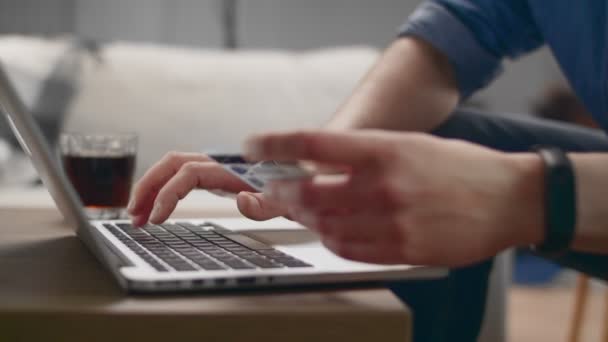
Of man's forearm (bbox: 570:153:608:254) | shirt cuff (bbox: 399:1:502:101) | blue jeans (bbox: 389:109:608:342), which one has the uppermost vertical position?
shirt cuff (bbox: 399:1:502:101)

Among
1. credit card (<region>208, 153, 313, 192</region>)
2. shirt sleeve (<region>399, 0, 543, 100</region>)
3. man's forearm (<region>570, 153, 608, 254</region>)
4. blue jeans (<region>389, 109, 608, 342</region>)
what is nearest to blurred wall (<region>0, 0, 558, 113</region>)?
shirt sleeve (<region>399, 0, 543, 100</region>)

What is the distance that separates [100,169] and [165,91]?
3.11 feet

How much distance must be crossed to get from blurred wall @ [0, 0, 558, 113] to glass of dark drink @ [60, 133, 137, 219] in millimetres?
1712

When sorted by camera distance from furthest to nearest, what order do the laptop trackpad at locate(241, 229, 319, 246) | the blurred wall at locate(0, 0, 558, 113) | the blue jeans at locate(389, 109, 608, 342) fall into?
the blurred wall at locate(0, 0, 558, 113)
the blue jeans at locate(389, 109, 608, 342)
the laptop trackpad at locate(241, 229, 319, 246)

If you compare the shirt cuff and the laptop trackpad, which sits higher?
the shirt cuff

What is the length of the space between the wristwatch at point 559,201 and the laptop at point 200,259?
86 mm

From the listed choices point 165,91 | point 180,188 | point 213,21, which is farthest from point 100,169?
point 213,21

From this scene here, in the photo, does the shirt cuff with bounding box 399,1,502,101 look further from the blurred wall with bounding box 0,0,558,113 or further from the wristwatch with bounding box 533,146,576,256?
the blurred wall with bounding box 0,0,558,113

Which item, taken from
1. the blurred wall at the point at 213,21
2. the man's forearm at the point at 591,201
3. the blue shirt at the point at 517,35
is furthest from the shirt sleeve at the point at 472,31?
the blurred wall at the point at 213,21

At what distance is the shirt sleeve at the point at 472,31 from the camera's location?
114cm

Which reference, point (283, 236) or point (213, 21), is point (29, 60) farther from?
point (283, 236)

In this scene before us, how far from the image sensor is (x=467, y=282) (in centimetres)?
89

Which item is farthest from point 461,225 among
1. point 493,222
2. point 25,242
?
point 25,242

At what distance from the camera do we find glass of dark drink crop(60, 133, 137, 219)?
3.22ft
